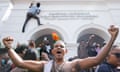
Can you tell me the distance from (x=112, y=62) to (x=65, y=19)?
13.4 m

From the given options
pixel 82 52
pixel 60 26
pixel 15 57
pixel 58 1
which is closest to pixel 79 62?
pixel 15 57

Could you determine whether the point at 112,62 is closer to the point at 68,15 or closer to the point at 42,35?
the point at 68,15

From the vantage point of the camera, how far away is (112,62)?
439cm

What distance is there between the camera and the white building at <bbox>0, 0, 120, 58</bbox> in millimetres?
17406

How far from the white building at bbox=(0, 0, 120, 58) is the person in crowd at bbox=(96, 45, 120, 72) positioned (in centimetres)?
1232

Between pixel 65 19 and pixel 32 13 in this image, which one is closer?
pixel 32 13

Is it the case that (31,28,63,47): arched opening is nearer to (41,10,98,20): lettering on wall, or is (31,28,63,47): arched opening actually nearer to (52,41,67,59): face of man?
(41,10,98,20): lettering on wall

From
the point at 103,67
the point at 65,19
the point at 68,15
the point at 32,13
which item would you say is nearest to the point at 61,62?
the point at 103,67

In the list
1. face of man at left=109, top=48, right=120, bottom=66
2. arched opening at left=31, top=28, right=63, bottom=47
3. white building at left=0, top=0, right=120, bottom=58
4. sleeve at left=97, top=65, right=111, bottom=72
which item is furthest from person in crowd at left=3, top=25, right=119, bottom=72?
arched opening at left=31, top=28, right=63, bottom=47

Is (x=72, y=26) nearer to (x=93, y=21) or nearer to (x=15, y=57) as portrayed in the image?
(x=93, y=21)

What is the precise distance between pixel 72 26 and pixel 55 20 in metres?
0.93

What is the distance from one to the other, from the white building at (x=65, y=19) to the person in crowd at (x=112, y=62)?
12320mm

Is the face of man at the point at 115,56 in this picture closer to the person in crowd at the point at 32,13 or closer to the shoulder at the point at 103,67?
the shoulder at the point at 103,67

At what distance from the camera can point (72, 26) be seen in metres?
17.5
